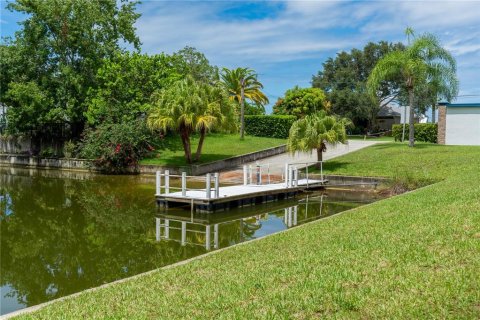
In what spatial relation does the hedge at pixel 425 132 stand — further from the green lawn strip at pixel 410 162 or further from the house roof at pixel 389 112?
the house roof at pixel 389 112

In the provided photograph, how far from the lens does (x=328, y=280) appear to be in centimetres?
586

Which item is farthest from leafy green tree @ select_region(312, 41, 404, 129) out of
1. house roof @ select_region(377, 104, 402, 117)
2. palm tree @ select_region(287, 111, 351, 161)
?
palm tree @ select_region(287, 111, 351, 161)

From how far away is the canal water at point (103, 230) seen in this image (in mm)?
8695

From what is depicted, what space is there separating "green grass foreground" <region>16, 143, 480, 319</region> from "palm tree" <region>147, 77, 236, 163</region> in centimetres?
1770

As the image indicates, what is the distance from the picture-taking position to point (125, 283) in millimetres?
6836

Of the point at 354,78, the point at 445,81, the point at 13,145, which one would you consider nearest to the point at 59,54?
the point at 13,145

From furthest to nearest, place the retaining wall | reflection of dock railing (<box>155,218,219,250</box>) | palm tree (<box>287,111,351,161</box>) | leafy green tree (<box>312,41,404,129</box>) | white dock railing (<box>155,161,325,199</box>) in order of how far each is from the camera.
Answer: leafy green tree (<box>312,41,404,129</box>)
the retaining wall
palm tree (<box>287,111,351,161</box>)
white dock railing (<box>155,161,325,199</box>)
reflection of dock railing (<box>155,218,219,250</box>)

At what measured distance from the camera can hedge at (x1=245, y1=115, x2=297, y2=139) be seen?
4269cm

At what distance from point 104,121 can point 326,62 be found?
152ft

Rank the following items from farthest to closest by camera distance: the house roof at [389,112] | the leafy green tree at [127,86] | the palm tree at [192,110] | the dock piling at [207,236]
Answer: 1. the house roof at [389,112]
2. the leafy green tree at [127,86]
3. the palm tree at [192,110]
4. the dock piling at [207,236]

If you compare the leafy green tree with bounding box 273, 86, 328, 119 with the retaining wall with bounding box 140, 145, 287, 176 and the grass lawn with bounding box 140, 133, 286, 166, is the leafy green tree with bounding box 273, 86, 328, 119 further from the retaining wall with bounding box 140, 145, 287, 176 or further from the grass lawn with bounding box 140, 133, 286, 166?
the retaining wall with bounding box 140, 145, 287, 176

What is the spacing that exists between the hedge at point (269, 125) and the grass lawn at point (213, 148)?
394cm

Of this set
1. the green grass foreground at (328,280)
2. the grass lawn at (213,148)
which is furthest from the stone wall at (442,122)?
the green grass foreground at (328,280)

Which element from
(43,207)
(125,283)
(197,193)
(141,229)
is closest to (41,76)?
(43,207)
